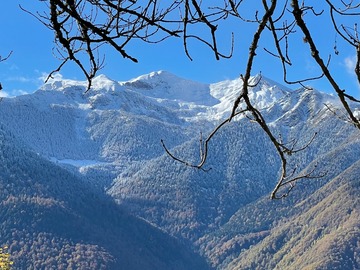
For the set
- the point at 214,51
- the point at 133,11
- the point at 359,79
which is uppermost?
the point at 133,11

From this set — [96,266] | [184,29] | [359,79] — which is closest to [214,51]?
[184,29]

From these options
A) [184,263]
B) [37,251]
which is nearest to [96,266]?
[37,251]

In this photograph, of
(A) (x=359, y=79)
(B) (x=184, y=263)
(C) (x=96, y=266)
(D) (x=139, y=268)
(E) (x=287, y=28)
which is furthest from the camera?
(B) (x=184, y=263)

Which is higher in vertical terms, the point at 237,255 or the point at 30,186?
the point at 30,186

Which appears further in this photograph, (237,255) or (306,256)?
(237,255)

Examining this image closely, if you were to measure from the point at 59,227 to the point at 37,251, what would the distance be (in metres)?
17.9

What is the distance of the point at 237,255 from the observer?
191 metres

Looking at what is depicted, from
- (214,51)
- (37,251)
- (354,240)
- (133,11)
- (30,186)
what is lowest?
(354,240)

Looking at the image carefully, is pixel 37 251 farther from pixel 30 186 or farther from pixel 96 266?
pixel 30 186

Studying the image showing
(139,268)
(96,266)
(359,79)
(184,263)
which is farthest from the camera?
(184,263)

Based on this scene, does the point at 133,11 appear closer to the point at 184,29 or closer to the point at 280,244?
the point at 184,29

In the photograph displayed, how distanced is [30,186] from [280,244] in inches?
3073

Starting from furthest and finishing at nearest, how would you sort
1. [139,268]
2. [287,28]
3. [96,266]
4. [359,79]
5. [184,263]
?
[184,263]
[139,268]
[96,266]
[287,28]
[359,79]

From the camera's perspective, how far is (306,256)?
6329 inches
